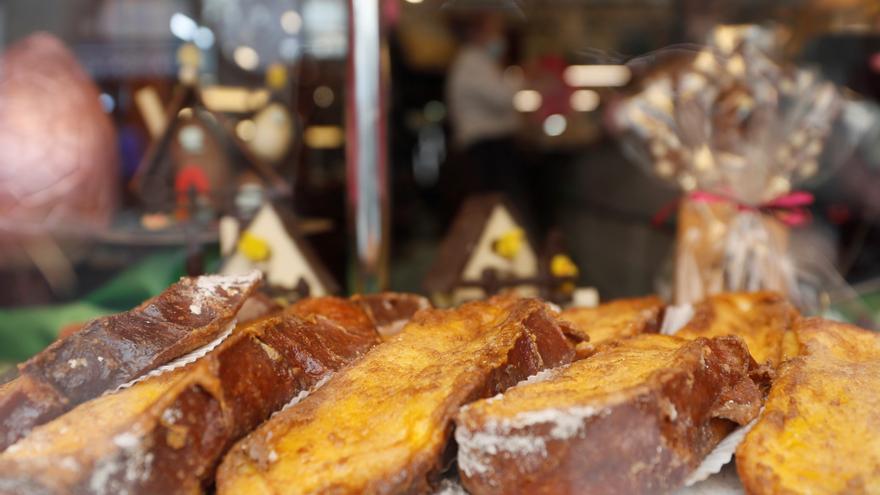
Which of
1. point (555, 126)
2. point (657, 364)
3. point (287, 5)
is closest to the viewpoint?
point (657, 364)

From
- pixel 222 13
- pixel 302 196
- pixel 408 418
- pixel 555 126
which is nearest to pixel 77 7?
pixel 222 13

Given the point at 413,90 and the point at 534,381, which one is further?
the point at 413,90

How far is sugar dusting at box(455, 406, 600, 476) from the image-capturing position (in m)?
1.35

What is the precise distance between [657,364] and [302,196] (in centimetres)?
192

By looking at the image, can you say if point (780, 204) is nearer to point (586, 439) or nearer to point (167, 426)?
point (586, 439)

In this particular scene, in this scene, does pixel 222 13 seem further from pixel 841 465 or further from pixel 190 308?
pixel 841 465

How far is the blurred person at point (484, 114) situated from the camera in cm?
521

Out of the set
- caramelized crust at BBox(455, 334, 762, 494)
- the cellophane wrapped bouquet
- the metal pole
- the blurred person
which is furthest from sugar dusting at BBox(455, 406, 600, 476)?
the blurred person

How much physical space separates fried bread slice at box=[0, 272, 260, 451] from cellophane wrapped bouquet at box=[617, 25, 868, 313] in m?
1.64

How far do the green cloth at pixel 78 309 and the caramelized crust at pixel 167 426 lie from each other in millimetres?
707

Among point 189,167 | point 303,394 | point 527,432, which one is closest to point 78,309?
point 189,167

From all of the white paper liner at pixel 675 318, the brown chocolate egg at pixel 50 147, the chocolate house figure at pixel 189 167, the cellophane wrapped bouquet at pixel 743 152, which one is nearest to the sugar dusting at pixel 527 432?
the white paper liner at pixel 675 318

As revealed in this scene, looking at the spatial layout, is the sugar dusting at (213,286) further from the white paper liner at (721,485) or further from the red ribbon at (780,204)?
the red ribbon at (780,204)

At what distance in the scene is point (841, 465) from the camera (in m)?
1.39
